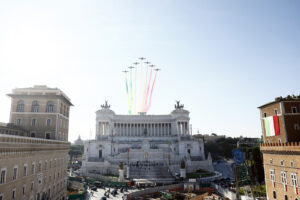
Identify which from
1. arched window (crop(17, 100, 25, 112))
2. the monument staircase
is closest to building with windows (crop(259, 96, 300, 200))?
the monument staircase

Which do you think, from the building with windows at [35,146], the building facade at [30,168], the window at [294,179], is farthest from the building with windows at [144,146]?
the window at [294,179]

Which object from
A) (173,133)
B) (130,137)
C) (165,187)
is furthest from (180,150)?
(165,187)

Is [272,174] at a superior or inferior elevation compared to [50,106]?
inferior

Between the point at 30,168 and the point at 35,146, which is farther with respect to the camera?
the point at 35,146

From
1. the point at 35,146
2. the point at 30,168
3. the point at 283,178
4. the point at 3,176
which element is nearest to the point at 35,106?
the point at 35,146

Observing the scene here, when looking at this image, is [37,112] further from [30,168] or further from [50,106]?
[30,168]

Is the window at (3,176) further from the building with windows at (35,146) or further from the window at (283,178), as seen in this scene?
the window at (283,178)

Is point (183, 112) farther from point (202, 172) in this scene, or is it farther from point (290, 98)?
point (290, 98)
